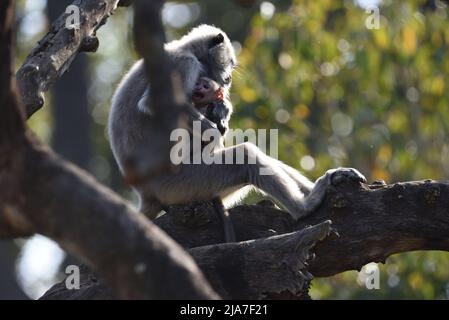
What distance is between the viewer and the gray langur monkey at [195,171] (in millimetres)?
7150

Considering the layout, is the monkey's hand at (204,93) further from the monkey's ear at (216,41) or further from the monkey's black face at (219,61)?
the monkey's ear at (216,41)

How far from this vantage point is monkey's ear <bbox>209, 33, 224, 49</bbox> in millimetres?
8953

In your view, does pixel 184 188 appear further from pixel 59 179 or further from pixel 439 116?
pixel 439 116

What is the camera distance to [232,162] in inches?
295

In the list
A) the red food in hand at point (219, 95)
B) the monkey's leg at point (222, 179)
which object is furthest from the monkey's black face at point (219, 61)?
the monkey's leg at point (222, 179)

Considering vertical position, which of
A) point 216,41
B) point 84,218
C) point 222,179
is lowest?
point 222,179

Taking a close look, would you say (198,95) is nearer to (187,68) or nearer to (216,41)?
(187,68)

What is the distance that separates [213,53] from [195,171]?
171 centimetres

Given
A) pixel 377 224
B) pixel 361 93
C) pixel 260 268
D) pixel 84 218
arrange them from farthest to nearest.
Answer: pixel 361 93, pixel 377 224, pixel 260 268, pixel 84 218

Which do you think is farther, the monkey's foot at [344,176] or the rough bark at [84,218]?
the monkey's foot at [344,176]

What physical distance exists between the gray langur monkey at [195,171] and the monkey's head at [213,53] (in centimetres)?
43

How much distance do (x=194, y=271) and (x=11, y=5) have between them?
134 cm

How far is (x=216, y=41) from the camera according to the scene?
898 centimetres

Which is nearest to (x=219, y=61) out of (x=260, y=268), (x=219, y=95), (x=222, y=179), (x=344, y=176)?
(x=219, y=95)
